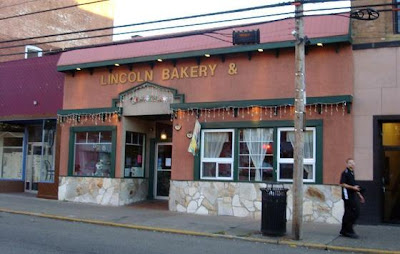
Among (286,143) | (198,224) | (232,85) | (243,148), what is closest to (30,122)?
(232,85)

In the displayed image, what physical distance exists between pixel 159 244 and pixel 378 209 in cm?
650

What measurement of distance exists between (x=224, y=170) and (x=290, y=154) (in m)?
2.28

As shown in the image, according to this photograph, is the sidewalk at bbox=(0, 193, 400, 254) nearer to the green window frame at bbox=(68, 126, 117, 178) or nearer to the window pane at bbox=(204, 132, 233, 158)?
the green window frame at bbox=(68, 126, 117, 178)

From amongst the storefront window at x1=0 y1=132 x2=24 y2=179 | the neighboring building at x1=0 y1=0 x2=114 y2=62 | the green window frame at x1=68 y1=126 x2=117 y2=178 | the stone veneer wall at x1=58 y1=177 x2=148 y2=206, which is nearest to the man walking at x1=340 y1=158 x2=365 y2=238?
the stone veneer wall at x1=58 y1=177 x2=148 y2=206

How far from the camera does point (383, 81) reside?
13336mm

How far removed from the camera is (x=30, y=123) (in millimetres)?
21562

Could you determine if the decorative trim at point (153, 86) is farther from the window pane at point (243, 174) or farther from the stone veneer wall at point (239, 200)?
the window pane at point (243, 174)

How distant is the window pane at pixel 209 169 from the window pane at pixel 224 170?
0.17 metres

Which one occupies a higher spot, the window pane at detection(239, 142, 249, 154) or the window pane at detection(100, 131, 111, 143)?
the window pane at detection(100, 131, 111, 143)

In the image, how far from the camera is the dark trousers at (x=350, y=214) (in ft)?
36.7

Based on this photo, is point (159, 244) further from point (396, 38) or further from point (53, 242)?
point (396, 38)

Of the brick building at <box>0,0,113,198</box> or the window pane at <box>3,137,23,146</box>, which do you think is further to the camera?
the window pane at <box>3,137,23,146</box>

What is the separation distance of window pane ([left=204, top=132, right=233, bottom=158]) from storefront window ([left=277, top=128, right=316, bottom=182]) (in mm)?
1715

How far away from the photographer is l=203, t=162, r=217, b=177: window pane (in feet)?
50.8
